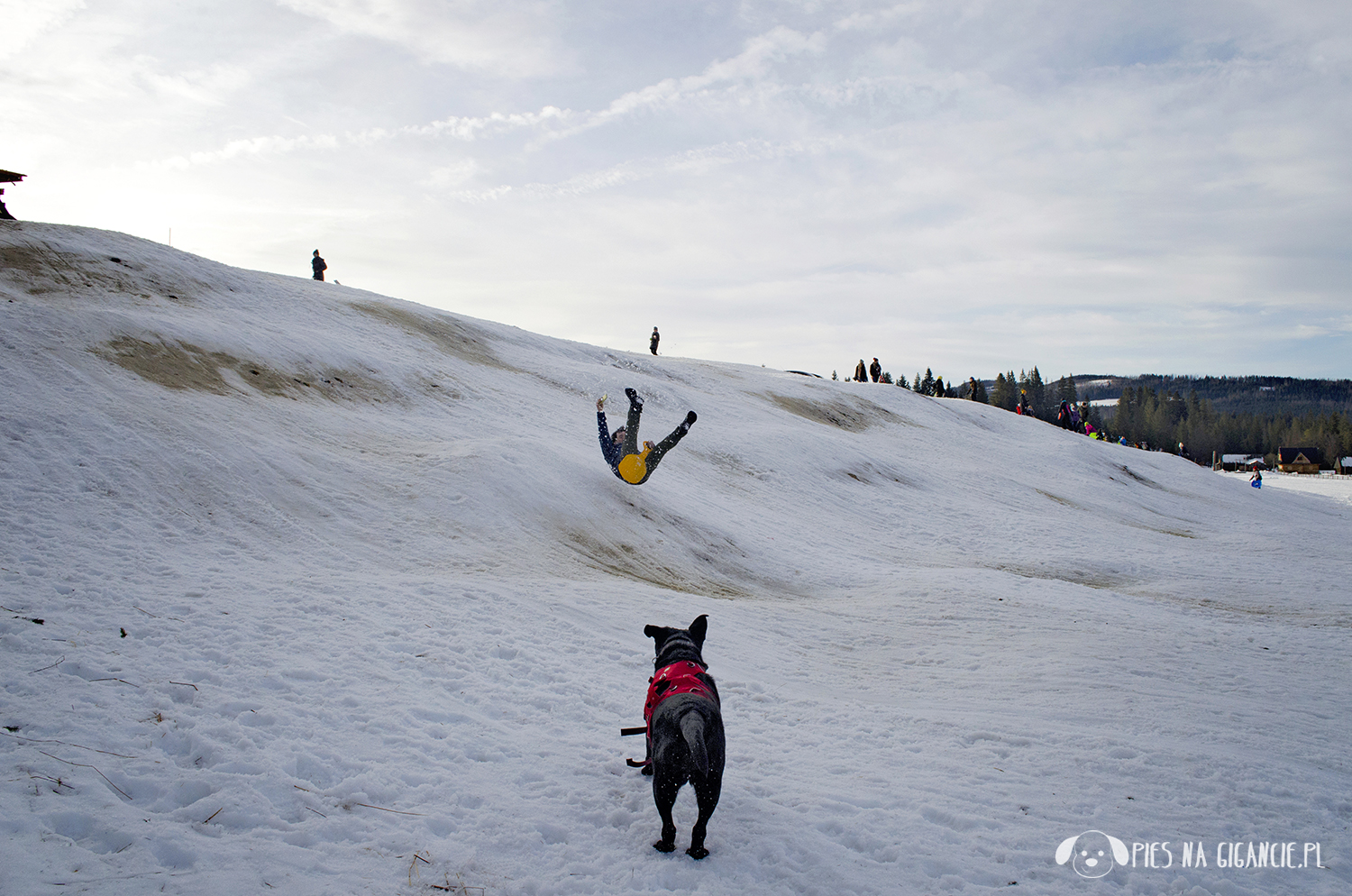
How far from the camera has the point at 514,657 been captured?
786 centimetres

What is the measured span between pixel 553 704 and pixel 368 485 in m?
7.39

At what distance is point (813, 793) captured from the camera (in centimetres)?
579

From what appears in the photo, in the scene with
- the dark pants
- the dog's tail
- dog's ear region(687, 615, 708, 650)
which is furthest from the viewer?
the dark pants

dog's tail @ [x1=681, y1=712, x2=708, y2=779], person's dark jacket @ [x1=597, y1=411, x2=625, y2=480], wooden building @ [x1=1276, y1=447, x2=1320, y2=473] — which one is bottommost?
dog's tail @ [x1=681, y1=712, x2=708, y2=779]

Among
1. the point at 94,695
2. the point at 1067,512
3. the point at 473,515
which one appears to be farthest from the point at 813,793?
the point at 1067,512

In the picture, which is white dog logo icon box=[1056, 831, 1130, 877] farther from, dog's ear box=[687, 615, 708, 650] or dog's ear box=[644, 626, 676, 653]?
dog's ear box=[644, 626, 676, 653]

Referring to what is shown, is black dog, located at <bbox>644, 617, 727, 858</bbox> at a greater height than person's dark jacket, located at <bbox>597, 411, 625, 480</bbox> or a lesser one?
lesser

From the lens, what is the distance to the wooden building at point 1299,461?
359ft

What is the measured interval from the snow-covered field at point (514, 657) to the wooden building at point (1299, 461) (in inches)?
4594

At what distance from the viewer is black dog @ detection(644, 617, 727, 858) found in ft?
13.9

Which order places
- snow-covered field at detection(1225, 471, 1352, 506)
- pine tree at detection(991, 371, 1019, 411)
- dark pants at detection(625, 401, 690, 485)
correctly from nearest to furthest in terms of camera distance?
dark pants at detection(625, 401, 690, 485), snow-covered field at detection(1225, 471, 1352, 506), pine tree at detection(991, 371, 1019, 411)

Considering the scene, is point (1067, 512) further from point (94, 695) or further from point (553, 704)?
point (94, 695)

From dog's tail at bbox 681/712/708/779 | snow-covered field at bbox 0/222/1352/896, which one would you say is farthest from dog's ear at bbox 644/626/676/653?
dog's tail at bbox 681/712/708/779

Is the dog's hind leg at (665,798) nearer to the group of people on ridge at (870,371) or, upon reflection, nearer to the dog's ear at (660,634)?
the dog's ear at (660,634)
